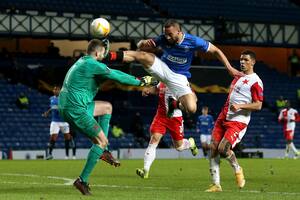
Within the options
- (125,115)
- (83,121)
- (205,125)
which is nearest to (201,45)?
(83,121)

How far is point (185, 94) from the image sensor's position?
1602 cm

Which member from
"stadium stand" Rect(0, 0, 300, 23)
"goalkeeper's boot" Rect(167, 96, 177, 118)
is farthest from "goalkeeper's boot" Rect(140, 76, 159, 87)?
"stadium stand" Rect(0, 0, 300, 23)

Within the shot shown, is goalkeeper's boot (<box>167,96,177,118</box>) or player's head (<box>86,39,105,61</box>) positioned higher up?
player's head (<box>86,39,105,61</box>)

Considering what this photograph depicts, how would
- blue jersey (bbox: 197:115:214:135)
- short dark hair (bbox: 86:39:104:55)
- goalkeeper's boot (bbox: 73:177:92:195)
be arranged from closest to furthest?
goalkeeper's boot (bbox: 73:177:92:195)
short dark hair (bbox: 86:39:104:55)
blue jersey (bbox: 197:115:214:135)

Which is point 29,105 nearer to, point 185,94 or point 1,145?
point 1,145

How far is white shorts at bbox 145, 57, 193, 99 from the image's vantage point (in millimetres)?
15383

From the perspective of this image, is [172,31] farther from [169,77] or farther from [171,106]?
[171,106]

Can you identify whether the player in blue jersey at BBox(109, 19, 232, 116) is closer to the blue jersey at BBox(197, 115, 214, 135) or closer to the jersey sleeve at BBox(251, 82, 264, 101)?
the jersey sleeve at BBox(251, 82, 264, 101)

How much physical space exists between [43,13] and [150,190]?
26.3 metres

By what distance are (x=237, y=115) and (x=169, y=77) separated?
143 cm

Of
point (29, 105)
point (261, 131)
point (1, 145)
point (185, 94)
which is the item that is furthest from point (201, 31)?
point (185, 94)

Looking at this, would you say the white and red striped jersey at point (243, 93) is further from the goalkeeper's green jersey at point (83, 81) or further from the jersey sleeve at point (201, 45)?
the goalkeeper's green jersey at point (83, 81)

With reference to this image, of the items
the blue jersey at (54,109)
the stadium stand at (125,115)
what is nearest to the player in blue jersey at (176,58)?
the blue jersey at (54,109)

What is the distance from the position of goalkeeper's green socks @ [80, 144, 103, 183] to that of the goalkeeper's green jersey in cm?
70
